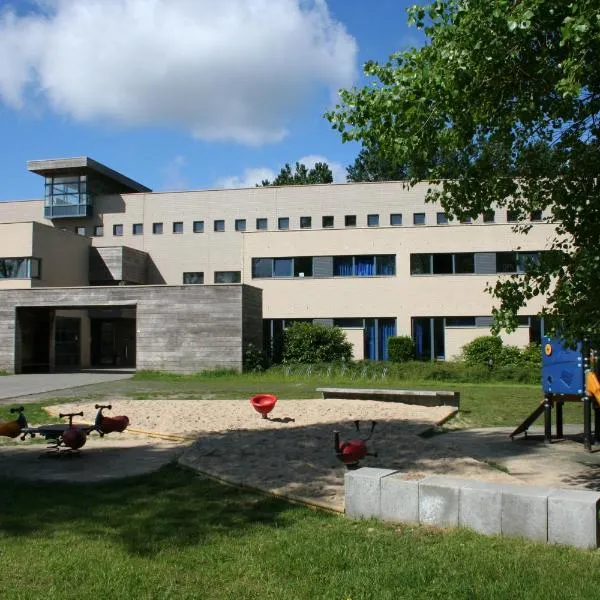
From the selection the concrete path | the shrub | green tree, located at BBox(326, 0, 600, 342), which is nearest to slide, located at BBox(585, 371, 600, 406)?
green tree, located at BBox(326, 0, 600, 342)

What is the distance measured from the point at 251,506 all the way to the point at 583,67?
502 cm

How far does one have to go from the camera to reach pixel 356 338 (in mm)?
37875

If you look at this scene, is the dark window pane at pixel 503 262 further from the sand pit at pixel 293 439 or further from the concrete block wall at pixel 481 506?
the concrete block wall at pixel 481 506

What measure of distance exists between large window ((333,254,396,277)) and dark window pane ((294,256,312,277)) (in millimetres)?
1403

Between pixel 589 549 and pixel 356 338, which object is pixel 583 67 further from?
pixel 356 338

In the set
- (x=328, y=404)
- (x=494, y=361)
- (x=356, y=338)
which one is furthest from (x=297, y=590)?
(x=356, y=338)

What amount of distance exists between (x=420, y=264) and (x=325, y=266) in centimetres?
518

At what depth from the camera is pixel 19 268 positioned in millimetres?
36438

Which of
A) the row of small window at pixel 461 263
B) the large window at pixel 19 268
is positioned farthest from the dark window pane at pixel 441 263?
the large window at pixel 19 268

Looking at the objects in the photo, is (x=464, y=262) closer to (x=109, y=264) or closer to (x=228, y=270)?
(x=228, y=270)

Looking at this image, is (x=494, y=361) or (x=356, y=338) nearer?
(x=494, y=361)

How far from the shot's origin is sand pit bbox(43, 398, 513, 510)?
838 cm

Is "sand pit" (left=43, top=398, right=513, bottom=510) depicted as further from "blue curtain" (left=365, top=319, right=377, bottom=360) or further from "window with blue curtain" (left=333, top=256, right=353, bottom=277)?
"window with blue curtain" (left=333, top=256, right=353, bottom=277)

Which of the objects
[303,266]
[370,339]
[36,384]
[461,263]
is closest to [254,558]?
[36,384]
